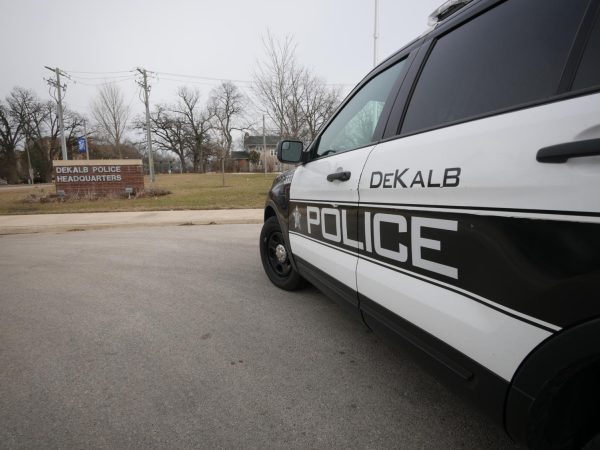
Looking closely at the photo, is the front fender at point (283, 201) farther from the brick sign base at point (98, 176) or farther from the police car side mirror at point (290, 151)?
the brick sign base at point (98, 176)

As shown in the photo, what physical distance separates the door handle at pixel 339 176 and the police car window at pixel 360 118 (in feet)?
0.67

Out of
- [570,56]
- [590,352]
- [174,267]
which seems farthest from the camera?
[174,267]

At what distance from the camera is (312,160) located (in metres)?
2.57

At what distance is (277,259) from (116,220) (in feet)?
21.1

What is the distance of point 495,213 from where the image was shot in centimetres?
102

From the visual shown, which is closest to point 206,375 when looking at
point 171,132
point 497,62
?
point 497,62

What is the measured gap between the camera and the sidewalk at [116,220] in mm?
7455

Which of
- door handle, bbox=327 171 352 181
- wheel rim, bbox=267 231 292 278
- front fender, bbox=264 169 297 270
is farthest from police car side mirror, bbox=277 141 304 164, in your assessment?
wheel rim, bbox=267 231 292 278

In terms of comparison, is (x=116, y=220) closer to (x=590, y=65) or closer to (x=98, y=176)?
(x=98, y=176)

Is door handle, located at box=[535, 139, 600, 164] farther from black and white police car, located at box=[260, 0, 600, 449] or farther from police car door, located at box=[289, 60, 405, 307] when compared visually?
police car door, located at box=[289, 60, 405, 307]

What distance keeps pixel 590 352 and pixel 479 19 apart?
1375mm

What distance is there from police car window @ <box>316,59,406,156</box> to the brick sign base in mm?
13350

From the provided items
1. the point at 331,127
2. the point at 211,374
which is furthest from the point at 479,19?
the point at 211,374

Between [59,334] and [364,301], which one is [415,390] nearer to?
[364,301]
